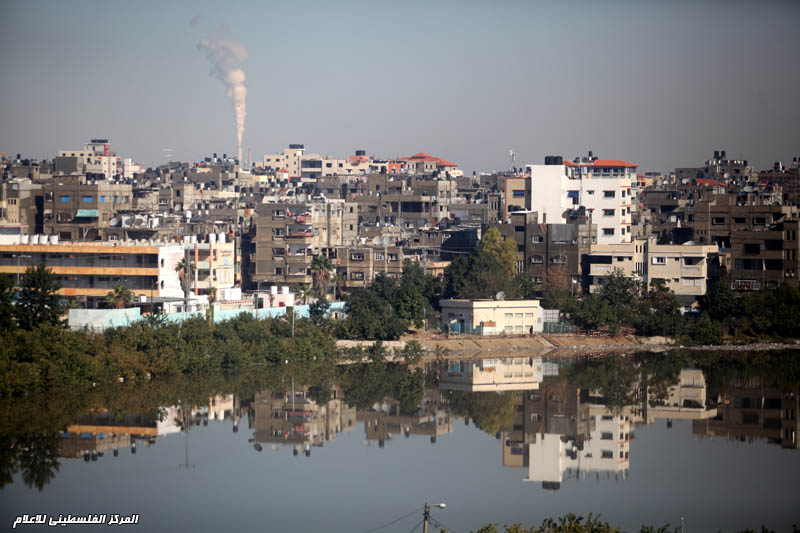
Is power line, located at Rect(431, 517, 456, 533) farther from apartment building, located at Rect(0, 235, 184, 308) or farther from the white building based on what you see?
the white building

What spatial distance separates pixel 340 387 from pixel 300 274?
1229 cm

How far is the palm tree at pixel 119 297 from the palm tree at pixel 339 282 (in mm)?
9110

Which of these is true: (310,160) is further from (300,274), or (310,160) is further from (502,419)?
(502,419)

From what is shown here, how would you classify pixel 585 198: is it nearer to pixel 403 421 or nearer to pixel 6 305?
pixel 403 421

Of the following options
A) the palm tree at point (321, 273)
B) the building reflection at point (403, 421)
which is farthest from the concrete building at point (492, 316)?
the building reflection at point (403, 421)

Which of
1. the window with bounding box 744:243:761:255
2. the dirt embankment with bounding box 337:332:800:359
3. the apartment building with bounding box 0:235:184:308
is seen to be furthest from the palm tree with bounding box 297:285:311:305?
the window with bounding box 744:243:761:255

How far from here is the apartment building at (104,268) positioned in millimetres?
35250

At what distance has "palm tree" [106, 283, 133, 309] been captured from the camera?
33.6 m

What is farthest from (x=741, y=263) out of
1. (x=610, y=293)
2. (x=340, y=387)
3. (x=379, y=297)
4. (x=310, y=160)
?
(x=310, y=160)

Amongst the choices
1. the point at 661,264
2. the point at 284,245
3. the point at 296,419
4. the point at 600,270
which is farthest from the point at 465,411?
the point at 661,264

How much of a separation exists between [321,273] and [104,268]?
761cm

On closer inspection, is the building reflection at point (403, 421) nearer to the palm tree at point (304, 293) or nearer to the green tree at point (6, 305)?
the green tree at point (6, 305)

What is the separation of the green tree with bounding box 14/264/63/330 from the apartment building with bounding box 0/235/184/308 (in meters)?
4.84

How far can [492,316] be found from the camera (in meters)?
38.5
